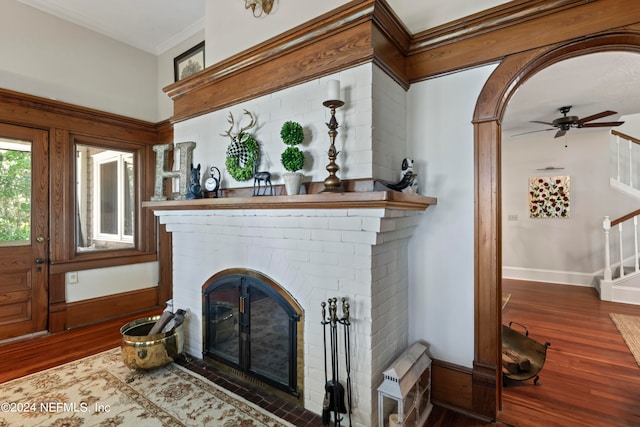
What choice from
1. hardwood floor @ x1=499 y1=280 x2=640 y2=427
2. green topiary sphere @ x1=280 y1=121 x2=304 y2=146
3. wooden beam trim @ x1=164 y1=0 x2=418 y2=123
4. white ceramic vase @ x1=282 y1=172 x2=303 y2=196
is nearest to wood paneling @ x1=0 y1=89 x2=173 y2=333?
wooden beam trim @ x1=164 y1=0 x2=418 y2=123

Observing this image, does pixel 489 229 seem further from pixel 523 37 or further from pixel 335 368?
pixel 335 368

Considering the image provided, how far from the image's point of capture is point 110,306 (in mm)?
3893

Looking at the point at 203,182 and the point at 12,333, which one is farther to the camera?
the point at 12,333

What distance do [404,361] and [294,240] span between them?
102 cm

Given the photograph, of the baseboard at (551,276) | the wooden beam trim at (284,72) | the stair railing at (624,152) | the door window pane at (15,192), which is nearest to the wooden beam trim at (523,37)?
the wooden beam trim at (284,72)

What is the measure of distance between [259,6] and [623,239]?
622 cm

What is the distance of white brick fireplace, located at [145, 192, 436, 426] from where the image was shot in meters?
1.80

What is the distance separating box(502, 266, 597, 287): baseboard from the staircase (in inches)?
9.6

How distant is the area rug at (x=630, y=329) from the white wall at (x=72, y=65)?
6.05 meters

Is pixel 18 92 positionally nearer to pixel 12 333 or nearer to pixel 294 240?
pixel 12 333

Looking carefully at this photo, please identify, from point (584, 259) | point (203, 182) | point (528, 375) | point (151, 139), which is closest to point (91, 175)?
point (151, 139)

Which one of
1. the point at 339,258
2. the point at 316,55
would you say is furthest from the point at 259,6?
the point at 339,258

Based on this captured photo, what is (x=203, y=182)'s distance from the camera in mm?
2793

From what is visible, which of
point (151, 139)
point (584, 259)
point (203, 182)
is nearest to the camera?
point (203, 182)
